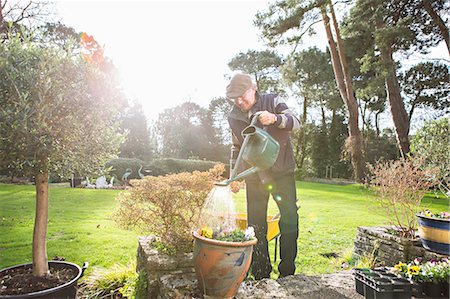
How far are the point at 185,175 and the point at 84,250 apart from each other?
1.64m

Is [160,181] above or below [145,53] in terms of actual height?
below

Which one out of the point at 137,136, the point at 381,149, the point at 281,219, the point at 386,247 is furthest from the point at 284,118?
the point at 381,149

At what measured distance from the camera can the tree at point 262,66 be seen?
1830cm

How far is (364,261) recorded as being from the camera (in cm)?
325

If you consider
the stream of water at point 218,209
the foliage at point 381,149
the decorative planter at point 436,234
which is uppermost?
the foliage at point 381,149

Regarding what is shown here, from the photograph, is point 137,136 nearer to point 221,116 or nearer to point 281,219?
point 221,116

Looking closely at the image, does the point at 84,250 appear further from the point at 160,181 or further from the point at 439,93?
the point at 439,93

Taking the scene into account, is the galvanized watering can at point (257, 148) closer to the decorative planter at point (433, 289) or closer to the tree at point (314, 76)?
the decorative planter at point (433, 289)

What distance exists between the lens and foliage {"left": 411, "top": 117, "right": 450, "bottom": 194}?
6102 mm

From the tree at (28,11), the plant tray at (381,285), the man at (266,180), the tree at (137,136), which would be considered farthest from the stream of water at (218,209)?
the tree at (137,136)

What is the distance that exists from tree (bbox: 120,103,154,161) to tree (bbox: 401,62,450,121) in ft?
45.5

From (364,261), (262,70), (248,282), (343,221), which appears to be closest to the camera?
(248,282)

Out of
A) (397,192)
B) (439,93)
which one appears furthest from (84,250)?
(439,93)

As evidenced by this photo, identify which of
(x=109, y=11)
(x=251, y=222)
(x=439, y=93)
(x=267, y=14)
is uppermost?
(x=267, y=14)
